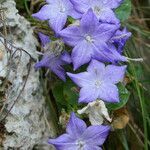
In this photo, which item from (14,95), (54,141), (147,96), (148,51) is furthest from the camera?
(148,51)

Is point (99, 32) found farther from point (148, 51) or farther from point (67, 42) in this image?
point (148, 51)

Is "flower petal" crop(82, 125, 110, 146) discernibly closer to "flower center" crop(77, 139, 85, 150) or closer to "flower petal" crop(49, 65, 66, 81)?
"flower center" crop(77, 139, 85, 150)

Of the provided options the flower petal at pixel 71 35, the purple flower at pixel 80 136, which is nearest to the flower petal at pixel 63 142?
the purple flower at pixel 80 136

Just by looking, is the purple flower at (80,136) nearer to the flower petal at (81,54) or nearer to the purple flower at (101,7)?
the flower petal at (81,54)

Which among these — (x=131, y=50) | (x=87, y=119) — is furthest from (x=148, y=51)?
(x=87, y=119)

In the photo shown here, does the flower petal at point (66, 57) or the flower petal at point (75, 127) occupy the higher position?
the flower petal at point (66, 57)

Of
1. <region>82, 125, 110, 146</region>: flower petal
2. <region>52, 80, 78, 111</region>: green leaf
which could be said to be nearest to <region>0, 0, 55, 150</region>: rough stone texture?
<region>52, 80, 78, 111</region>: green leaf
